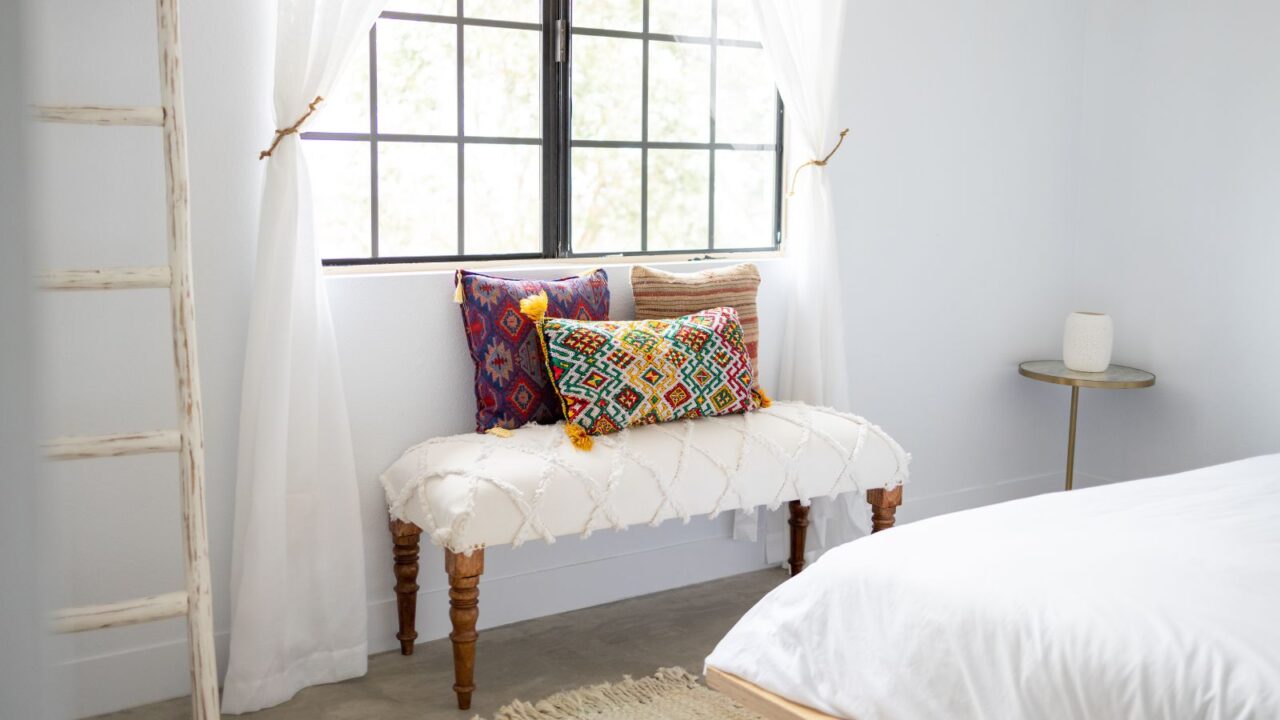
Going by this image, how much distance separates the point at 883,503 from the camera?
346 cm

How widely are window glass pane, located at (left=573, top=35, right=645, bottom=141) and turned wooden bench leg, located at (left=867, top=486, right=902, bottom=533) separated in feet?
4.53

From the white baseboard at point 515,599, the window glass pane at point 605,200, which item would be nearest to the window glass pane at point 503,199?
the window glass pane at point 605,200

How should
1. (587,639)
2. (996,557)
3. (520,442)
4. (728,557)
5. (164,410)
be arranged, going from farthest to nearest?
(728,557), (587,639), (520,442), (164,410), (996,557)

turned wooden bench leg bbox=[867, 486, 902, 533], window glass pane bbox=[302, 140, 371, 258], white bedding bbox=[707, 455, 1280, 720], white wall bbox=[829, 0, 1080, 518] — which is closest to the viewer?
white bedding bbox=[707, 455, 1280, 720]

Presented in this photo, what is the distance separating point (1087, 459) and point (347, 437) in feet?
10.8

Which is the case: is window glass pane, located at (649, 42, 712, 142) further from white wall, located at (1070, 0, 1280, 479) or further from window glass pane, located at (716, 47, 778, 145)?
white wall, located at (1070, 0, 1280, 479)

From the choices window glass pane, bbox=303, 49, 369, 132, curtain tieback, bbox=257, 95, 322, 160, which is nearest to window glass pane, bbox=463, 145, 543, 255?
window glass pane, bbox=303, 49, 369, 132

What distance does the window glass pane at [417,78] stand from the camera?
125 inches

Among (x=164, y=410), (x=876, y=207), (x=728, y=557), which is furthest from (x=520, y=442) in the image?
(x=876, y=207)

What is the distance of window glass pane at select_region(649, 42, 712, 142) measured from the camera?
12.1 feet

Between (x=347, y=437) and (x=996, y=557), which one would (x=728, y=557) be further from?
(x=996, y=557)

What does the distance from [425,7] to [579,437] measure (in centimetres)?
132

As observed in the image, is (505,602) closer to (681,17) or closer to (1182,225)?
(681,17)

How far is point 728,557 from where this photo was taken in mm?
3875
